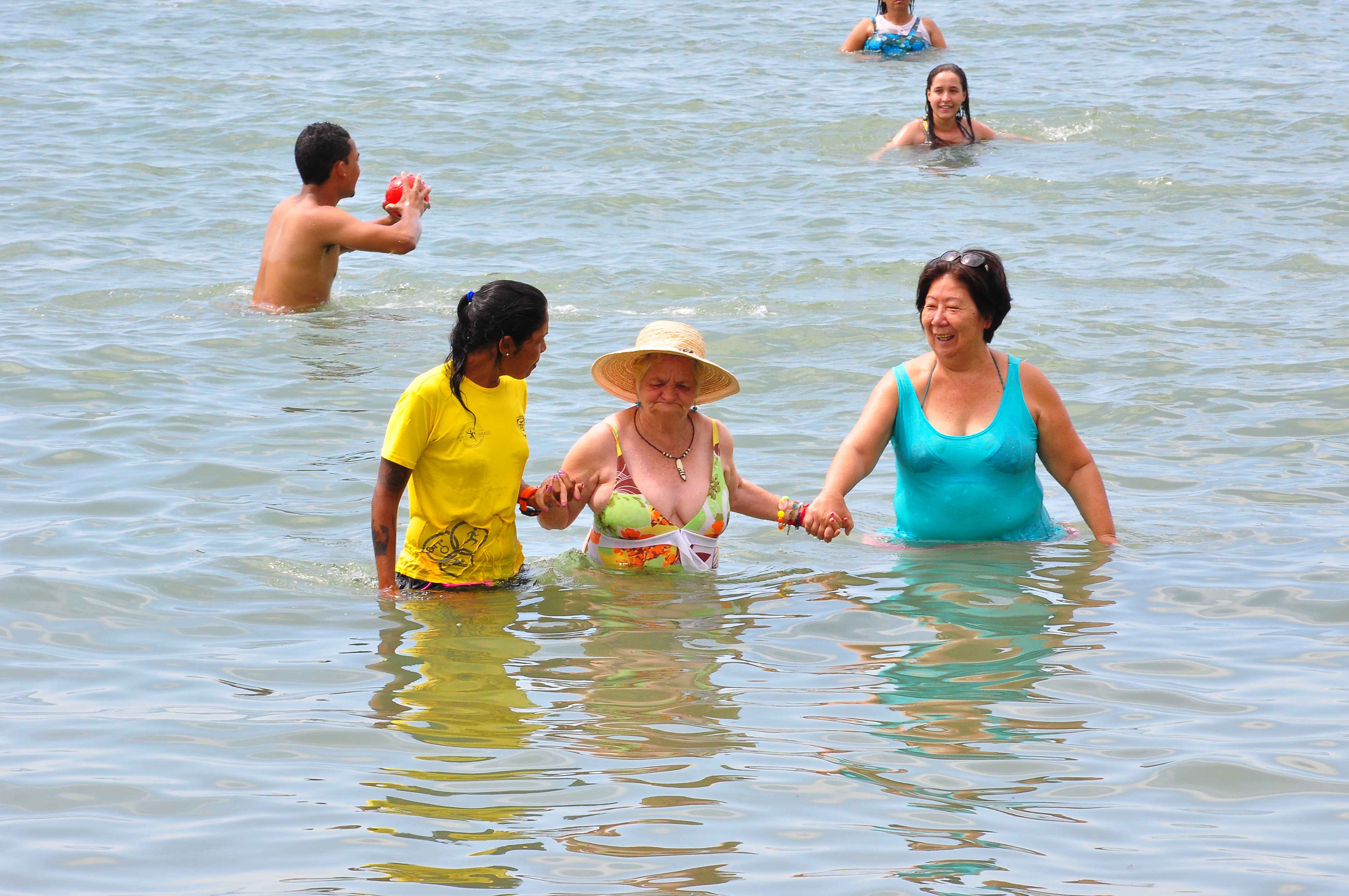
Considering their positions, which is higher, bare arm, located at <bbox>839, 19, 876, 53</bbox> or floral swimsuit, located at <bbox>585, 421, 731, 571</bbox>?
bare arm, located at <bbox>839, 19, 876, 53</bbox>

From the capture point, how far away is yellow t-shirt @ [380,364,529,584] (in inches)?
206

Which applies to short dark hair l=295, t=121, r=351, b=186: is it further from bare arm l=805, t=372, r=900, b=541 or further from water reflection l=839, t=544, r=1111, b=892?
water reflection l=839, t=544, r=1111, b=892

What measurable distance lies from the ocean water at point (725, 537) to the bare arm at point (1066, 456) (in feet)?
0.58

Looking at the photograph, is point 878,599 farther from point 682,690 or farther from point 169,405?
point 169,405

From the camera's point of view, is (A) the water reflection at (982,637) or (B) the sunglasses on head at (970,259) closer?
(A) the water reflection at (982,637)

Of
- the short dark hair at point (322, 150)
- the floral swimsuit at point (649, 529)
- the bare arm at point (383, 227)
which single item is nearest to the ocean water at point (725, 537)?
the floral swimsuit at point (649, 529)

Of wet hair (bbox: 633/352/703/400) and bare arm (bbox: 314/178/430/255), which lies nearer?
wet hair (bbox: 633/352/703/400)

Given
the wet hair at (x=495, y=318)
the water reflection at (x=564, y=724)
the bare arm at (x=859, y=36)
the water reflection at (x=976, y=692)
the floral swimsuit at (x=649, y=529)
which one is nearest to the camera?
the water reflection at (x=564, y=724)

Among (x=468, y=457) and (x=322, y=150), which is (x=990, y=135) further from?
(x=468, y=457)

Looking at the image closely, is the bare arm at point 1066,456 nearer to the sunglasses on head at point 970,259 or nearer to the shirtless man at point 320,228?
the sunglasses on head at point 970,259

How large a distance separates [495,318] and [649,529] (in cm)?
99

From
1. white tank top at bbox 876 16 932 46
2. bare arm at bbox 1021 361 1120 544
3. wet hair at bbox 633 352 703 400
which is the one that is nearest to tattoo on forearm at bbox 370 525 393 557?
wet hair at bbox 633 352 703 400

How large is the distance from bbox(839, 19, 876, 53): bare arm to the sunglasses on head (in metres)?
15.0

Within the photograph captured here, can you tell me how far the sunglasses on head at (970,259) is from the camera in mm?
5727
